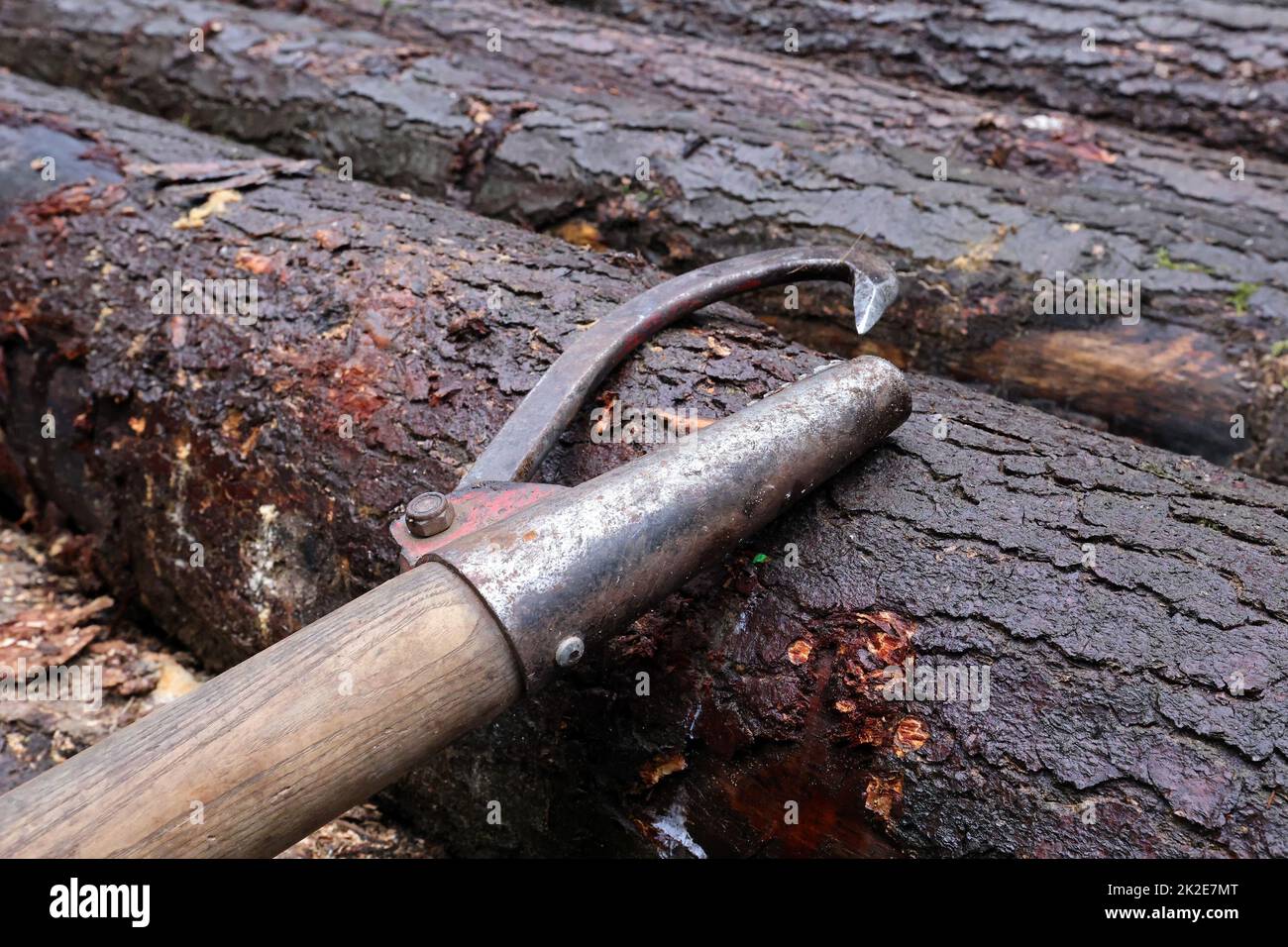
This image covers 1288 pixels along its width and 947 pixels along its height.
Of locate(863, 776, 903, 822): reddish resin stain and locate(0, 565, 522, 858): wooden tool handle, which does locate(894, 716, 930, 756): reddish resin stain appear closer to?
locate(863, 776, 903, 822): reddish resin stain

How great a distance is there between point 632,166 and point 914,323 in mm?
1033

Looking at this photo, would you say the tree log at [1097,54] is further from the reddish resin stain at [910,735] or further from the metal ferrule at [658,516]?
the reddish resin stain at [910,735]

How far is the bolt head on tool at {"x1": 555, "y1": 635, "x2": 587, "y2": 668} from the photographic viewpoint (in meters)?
1.44

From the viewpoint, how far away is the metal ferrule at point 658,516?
1426 mm

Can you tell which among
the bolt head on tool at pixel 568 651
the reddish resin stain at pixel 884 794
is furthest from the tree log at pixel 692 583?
the bolt head on tool at pixel 568 651

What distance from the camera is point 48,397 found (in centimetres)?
259

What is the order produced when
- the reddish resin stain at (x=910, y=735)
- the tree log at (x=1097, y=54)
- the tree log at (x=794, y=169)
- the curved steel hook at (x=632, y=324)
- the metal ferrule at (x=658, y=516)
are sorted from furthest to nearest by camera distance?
the tree log at (x=1097, y=54), the tree log at (x=794, y=169), the curved steel hook at (x=632, y=324), the reddish resin stain at (x=910, y=735), the metal ferrule at (x=658, y=516)

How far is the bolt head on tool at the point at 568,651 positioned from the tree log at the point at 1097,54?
143 inches

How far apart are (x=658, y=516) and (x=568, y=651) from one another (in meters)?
0.24

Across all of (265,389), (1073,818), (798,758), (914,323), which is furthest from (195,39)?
Result: (1073,818)

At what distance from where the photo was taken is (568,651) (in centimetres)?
145
